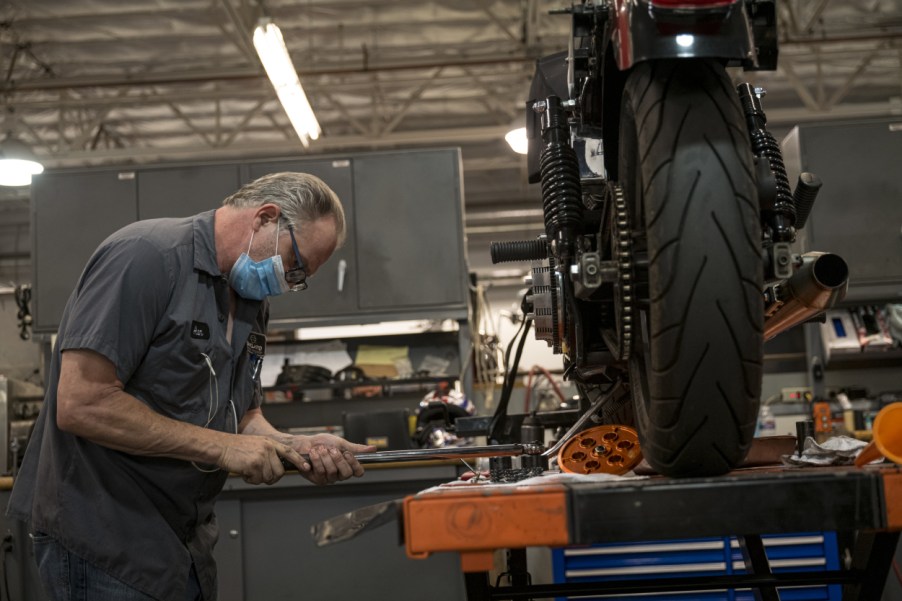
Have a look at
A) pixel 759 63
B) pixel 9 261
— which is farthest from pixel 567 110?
pixel 9 261

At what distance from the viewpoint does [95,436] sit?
148cm

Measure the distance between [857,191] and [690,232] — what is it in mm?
4180

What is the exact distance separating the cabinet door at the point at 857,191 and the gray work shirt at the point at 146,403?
393 centimetres

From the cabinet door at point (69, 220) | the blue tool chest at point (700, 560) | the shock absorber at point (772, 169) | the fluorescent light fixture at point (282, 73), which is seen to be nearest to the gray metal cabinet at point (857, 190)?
the blue tool chest at point (700, 560)

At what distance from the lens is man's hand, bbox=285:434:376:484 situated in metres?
1.58

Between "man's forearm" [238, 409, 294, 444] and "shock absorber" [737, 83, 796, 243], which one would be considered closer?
"shock absorber" [737, 83, 796, 243]

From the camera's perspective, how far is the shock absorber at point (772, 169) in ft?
4.28


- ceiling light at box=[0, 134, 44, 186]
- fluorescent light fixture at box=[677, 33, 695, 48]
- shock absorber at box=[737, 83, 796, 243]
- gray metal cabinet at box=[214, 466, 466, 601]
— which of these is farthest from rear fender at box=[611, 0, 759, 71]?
ceiling light at box=[0, 134, 44, 186]

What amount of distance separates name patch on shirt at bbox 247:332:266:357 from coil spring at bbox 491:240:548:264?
55 centimetres

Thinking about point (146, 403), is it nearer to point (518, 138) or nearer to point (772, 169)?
point (772, 169)

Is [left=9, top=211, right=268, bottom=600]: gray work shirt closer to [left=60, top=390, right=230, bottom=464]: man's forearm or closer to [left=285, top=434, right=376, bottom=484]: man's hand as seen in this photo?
[left=60, top=390, right=230, bottom=464]: man's forearm

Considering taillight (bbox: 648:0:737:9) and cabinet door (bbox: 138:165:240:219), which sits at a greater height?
cabinet door (bbox: 138:165:240:219)

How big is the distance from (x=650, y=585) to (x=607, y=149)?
2.53 ft

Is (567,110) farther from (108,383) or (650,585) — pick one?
(108,383)
